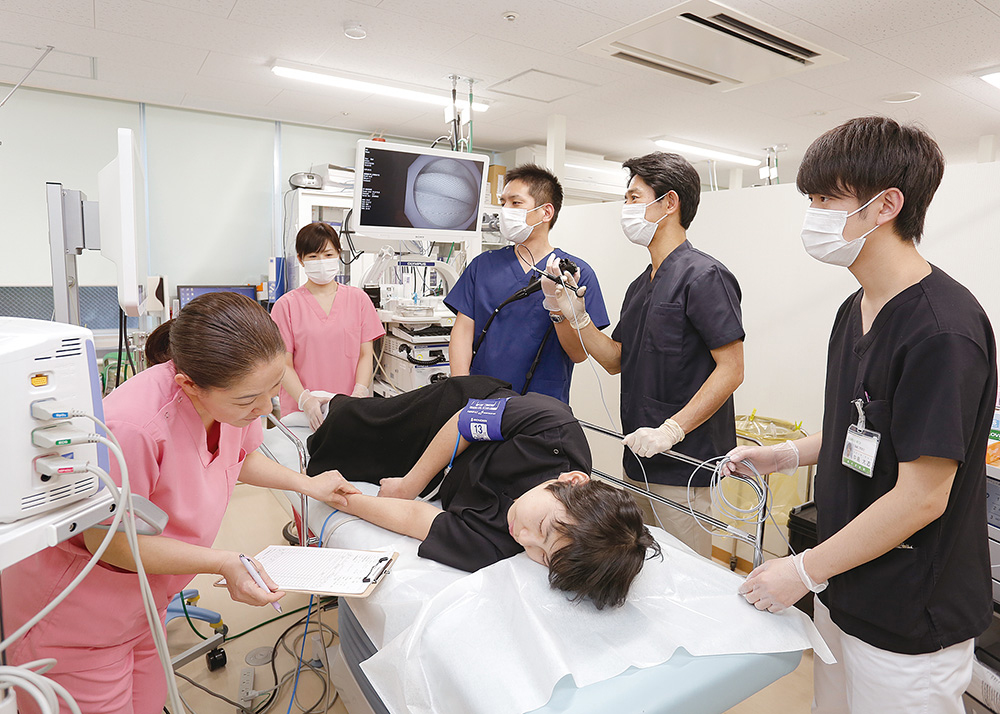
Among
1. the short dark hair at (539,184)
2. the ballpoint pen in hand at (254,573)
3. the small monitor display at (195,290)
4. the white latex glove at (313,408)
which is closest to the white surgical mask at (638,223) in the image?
the short dark hair at (539,184)

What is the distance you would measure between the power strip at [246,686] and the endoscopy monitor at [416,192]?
1.72 m

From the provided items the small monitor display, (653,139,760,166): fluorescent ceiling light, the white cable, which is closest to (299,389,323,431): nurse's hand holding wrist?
the white cable

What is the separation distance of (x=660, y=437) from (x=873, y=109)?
4118 mm

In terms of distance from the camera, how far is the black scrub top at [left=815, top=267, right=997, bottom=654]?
3.22ft

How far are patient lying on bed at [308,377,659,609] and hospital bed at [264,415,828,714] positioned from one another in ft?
0.23

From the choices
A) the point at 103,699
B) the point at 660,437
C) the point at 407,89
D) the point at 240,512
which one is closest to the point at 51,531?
the point at 103,699

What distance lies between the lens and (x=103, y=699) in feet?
3.63

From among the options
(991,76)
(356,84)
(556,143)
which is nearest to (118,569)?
(356,84)

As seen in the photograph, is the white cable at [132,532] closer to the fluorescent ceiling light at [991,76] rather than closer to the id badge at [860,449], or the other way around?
the id badge at [860,449]

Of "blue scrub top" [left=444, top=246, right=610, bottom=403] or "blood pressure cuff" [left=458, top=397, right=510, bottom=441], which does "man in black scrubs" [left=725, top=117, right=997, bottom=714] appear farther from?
"blue scrub top" [left=444, top=246, right=610, bottom=403]

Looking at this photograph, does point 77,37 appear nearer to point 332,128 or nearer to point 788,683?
point 332,128

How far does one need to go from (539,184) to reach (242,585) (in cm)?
164

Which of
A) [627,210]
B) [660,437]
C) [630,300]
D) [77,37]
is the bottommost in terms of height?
[660,437]

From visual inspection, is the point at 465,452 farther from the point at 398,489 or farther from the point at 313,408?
the point at 313,408
